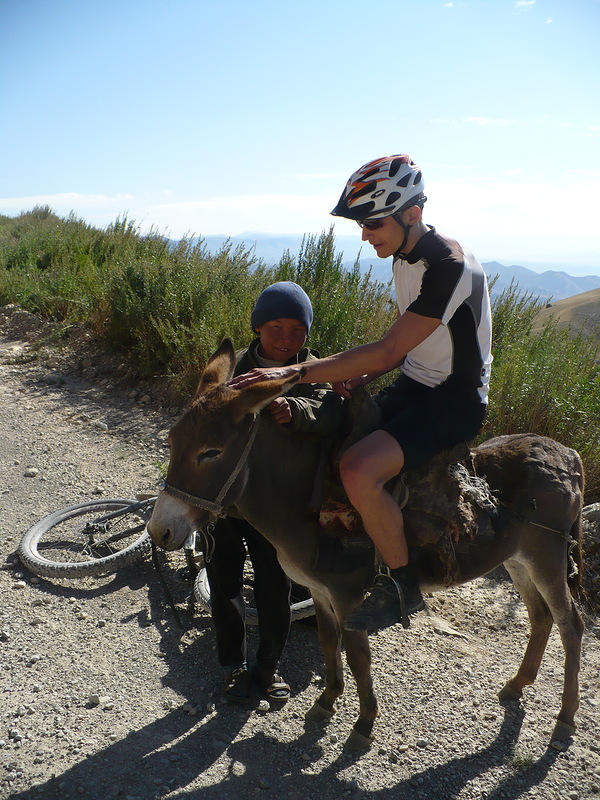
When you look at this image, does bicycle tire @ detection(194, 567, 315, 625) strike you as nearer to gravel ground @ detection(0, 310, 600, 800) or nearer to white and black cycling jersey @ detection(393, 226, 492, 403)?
gravel ground @ detection(0, 310, 600, 800)

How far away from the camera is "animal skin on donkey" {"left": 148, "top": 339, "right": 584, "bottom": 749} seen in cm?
293

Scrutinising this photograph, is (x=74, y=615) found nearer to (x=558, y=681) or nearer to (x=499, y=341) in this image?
(x=558, y=681)

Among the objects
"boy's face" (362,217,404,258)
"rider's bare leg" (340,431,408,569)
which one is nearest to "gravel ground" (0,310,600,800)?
"rider's bare leg" (340,431,408,569)

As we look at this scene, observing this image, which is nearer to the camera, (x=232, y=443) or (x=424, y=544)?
(x=232, y=443)

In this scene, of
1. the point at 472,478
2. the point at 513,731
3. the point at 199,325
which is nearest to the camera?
the point at 472,478

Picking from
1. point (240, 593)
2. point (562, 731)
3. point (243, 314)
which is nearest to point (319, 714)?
point (240, 593)

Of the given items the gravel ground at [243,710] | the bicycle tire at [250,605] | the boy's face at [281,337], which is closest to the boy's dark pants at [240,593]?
the gravel ground at [243,710]

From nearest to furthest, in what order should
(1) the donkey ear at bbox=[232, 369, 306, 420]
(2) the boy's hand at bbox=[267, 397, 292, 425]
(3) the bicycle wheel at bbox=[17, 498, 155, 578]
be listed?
(1) the donkey ear at bbox=[232, 369, 306, 420] → (2) the boy's hand at bbox=[267, 397, 292, 425] → (3) the bicycle wheel at bbox=[17, 498, 155, 578]

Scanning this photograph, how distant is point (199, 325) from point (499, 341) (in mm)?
4456

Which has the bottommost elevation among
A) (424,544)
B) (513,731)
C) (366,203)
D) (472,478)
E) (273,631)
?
(513,731)

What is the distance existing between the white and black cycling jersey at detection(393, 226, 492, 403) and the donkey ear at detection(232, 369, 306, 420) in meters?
0.74

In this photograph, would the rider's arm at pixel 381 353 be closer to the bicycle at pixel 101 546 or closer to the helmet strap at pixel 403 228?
the helmet strap at pixel 403 228

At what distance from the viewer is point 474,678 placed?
14.1 ft

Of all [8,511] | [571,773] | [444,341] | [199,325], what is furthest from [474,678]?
[199,325]
